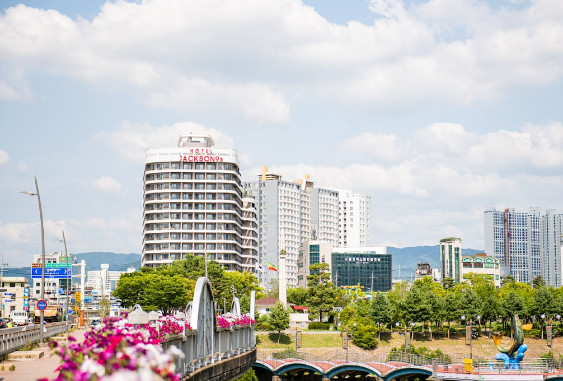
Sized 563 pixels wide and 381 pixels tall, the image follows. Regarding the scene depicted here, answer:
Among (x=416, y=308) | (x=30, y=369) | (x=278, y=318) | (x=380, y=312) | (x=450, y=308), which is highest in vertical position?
(x=30, y=369)

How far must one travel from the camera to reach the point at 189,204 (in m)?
156

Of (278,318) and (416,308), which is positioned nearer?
(278,318)

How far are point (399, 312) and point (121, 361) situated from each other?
116 m

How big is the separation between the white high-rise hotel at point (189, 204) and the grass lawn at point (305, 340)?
41.9 m

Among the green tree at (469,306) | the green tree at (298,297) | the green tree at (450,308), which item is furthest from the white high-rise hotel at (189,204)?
the green tree at (469,306)

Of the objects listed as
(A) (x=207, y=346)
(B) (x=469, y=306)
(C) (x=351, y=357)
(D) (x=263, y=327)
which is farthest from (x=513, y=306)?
(A) (x=207, y=346)

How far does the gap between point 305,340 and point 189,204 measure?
5242 cm

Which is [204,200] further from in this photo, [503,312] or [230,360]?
[230,360]

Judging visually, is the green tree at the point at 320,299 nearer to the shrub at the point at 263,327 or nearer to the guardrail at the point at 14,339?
the shrub at the point at 263,327

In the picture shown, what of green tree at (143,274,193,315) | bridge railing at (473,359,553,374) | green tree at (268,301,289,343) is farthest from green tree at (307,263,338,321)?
bridge railing at (473,359,553,374)

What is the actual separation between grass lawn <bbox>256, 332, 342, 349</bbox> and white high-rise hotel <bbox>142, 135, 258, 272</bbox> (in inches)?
1649

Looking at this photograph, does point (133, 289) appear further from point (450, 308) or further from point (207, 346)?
point (207, 346)

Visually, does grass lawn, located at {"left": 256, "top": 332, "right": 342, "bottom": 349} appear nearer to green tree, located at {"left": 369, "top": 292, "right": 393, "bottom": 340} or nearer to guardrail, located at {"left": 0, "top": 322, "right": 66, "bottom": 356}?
green tree, located at {"left": 369, "top": 292, "right": 393, "bottom": 340}

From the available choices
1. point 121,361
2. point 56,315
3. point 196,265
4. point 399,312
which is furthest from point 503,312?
point 121,361
